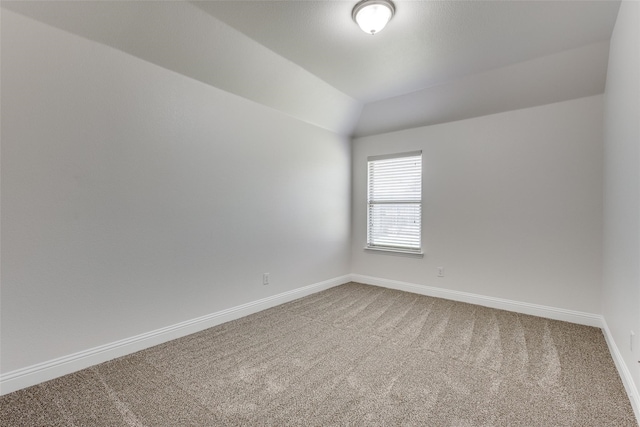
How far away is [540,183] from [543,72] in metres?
1.12

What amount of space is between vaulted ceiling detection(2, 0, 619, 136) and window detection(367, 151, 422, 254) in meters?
0.82

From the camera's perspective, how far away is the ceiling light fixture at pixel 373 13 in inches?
82.1

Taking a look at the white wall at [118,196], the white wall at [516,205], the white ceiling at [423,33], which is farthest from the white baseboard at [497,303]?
the white ceiling at [423,33]

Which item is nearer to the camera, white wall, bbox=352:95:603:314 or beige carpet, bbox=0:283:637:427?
beige carpet, bbox=0:283:637:427

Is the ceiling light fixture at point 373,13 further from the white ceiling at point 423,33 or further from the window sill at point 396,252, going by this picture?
the window sill at point 396,252

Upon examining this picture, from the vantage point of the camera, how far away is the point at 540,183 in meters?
3.18

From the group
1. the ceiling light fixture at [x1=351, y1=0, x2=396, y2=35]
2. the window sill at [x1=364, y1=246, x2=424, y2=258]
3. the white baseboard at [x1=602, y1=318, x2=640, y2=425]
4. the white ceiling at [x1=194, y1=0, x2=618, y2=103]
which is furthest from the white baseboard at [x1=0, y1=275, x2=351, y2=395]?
the white baseboard at [x1=602, y1=318, x2=640, y2=425]

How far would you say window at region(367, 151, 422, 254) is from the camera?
4094mm

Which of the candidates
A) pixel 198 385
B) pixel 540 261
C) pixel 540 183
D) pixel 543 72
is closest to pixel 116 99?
pixel 198 385

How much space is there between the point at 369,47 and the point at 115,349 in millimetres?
3298

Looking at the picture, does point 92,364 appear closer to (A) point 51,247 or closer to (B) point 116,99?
(A) point 51,247

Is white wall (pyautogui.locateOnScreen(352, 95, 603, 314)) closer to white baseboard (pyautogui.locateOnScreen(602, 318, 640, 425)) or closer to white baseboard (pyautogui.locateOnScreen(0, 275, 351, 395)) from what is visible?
white baseboard (pyautogui.locateOnScreen(602, 318, 640, 425))

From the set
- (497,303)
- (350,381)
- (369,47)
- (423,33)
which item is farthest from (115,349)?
(497,303)

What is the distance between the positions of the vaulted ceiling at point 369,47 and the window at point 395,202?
819 mm
